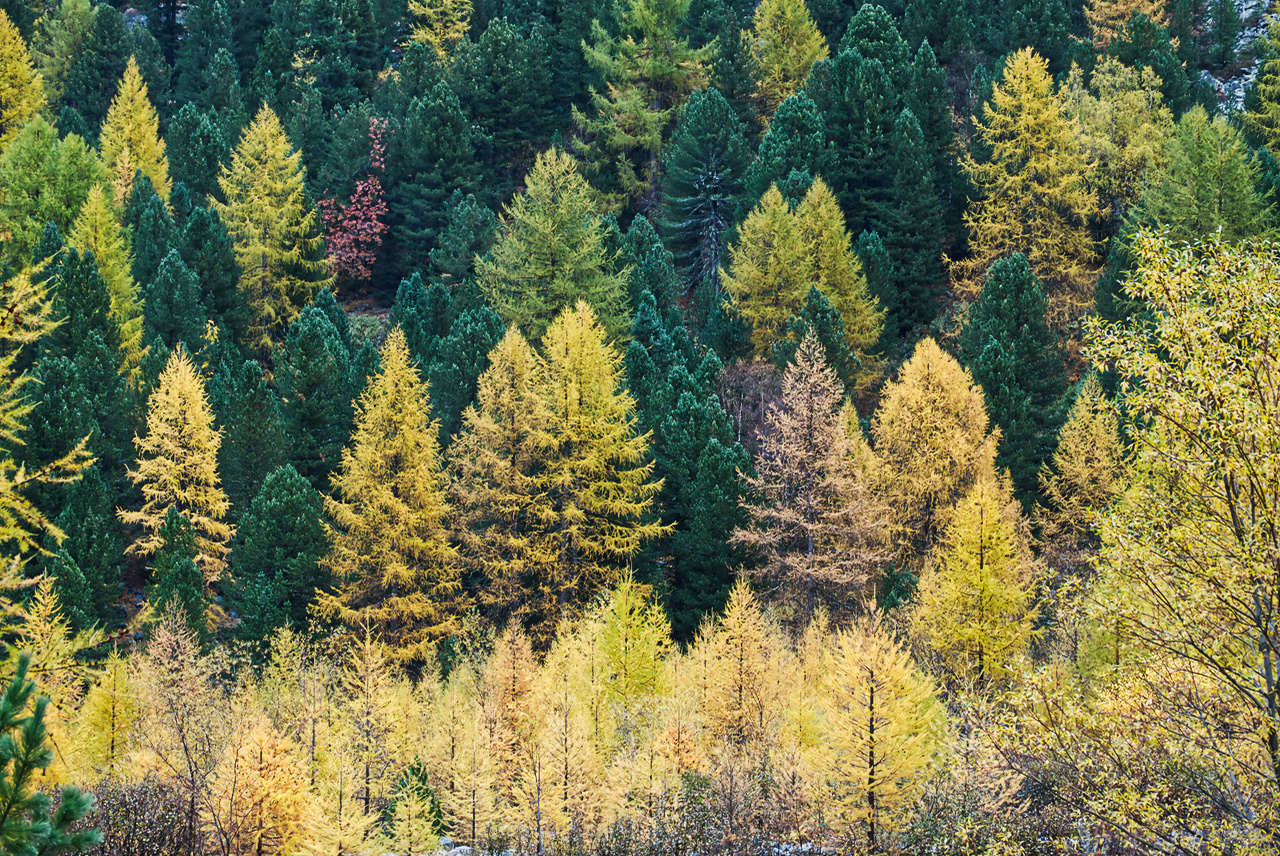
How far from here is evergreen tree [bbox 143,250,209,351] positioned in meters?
46.8

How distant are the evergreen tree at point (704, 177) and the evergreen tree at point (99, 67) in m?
38.2

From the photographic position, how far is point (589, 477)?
39.7 meters

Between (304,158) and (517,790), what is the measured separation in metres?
49.7

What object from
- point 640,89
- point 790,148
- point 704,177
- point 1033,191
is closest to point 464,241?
point 704,177

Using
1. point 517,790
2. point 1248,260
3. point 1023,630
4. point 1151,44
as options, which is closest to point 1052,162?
point 1151,44

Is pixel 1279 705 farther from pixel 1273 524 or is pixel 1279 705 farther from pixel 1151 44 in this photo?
pixel 1151 44

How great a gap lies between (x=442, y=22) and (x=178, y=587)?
53287 millimetres

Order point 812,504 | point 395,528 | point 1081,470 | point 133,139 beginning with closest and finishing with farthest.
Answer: point 1081,470, point 812,504, point 395,528, point 133,139

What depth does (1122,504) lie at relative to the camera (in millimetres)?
12383

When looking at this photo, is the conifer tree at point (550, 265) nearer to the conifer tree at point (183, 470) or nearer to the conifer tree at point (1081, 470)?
the conifer tree at point (183, 470)

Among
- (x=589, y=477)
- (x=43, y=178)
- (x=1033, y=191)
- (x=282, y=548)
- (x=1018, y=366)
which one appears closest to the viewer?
(x=282, y=548)

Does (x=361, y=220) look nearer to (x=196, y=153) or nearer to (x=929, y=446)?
(x=196, y=153)

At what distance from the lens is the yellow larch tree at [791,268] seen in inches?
1941

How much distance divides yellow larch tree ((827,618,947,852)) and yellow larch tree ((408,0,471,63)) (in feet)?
195
